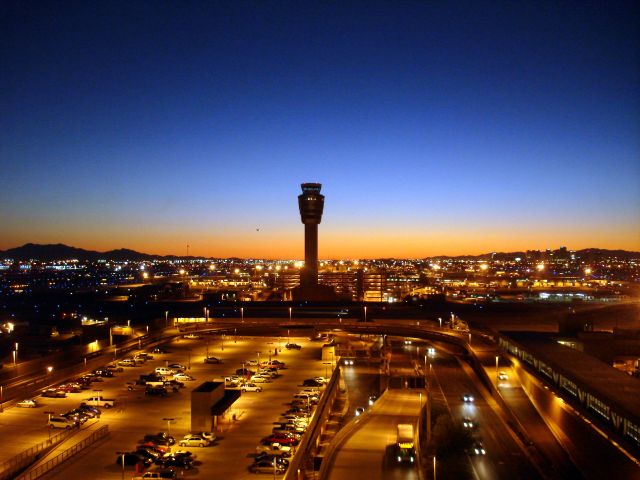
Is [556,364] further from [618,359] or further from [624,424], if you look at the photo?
[618,359]

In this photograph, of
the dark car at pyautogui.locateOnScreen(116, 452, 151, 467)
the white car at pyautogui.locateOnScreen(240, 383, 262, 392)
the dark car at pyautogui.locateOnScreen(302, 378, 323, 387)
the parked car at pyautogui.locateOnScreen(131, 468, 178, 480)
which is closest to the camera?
the parked car at pyautogui.locateOnScreen(131, 468, 178, 480)

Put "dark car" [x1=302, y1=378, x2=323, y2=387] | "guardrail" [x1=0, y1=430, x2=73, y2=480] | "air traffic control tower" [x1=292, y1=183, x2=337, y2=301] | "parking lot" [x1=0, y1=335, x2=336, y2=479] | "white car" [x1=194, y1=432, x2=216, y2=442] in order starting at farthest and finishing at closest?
"air traffic control tower" [x1=292, y1=183, x2=337, y2=301], "dark car" [x1=302, y1=378, x2=323, y2=387], "white car" [x1=194, y1=432, x2=216, y2=442], "parking lot" [x1=0, y1=335, x2=336, y2=479], "guardrail" [x1=0, y1=430, x2=73, y2=480]

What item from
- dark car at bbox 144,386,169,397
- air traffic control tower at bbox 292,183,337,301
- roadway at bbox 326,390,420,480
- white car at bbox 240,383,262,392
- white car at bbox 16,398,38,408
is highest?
air traffic control tower at bbox 292,183,337,301

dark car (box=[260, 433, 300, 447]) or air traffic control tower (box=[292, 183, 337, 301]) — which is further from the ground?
air traffic control tower (box=[292, 183, 337, 301])

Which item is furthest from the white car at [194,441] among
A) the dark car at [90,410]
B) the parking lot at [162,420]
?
the dark car at [90,410]

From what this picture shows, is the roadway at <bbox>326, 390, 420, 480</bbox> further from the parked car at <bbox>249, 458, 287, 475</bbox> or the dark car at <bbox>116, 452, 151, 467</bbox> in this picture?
the dark car at <bbox>116, 452, 151, 467</bbox>

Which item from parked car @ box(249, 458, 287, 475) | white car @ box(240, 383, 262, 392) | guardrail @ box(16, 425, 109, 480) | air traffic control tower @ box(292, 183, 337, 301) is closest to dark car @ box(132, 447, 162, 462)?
guardrail @ box(16, 425, 109, 480)

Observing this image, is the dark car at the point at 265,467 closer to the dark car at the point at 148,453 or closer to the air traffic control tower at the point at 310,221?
the dark car at the point at 148,453

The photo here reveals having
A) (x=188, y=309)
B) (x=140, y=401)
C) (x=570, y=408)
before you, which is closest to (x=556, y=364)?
(x=570, y=408)
